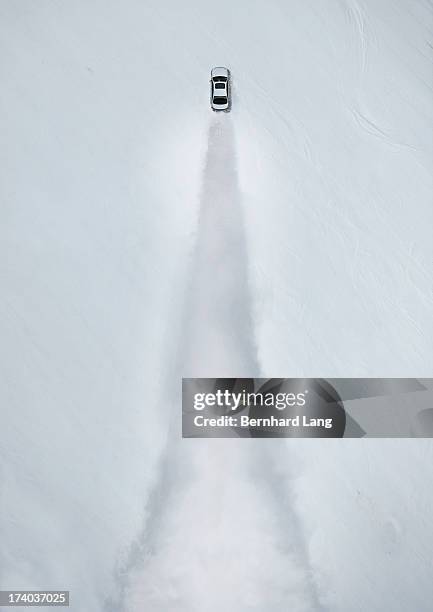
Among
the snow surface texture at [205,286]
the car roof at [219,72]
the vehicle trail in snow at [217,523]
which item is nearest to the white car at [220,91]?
the car roof at [219,72]

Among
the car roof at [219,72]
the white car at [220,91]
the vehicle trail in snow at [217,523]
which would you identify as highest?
the car roof at [219,72]

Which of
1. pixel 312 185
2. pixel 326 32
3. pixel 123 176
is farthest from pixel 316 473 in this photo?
pixel 326 32

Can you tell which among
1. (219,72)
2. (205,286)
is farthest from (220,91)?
(205,286)

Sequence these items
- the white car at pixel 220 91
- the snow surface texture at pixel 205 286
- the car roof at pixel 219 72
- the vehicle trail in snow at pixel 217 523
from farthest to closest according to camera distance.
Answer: the car roof at pixel 219 72
the white car at pixel 220 91
the snow surface texture at pixel 205 286
the vehicle trail in snow at pixel 217 523

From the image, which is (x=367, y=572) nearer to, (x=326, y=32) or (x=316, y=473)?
(x=316, y=473)

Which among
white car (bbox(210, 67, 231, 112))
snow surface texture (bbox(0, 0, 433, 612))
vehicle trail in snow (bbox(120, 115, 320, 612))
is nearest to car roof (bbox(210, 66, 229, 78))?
white car (bbox(210, 67, 231, 112))

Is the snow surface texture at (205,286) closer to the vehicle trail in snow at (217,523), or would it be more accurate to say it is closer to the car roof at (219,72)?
the vehicle trail in snow at (217,523)

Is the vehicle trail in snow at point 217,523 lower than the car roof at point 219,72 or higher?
lower
